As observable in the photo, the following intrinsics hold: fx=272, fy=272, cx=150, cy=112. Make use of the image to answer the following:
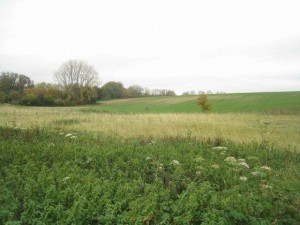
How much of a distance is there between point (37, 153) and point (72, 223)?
158 inches

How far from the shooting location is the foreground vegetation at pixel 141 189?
14.3ft

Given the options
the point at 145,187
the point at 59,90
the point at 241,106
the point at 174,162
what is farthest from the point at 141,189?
the point at 59,90

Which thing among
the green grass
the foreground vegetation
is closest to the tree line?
the green grass

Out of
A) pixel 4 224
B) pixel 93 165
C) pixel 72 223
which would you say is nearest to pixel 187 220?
pixel 72 223

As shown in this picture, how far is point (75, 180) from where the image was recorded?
5.60m

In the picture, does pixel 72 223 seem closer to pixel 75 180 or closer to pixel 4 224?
pixel 4 224

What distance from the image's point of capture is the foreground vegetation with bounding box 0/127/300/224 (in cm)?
436

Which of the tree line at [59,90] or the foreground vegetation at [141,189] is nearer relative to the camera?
the foreground vegetation at [141,189]

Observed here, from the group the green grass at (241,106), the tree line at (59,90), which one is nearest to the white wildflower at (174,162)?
the green grass at (241,106)

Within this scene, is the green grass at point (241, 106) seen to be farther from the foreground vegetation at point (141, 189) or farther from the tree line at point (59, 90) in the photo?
the foreground vegetation at point (141, 189)

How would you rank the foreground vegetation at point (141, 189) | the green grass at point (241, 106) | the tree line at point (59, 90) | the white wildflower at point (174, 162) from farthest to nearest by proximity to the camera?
1. the tree line at point (59, 90)
2. the green grass at point (241, 106)
3. the white wildflower at point (174, 162)
4. the foreground vegetation at point (141, 189)

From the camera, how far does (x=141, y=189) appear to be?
5371 mm

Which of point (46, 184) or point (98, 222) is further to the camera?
point (46, 184)

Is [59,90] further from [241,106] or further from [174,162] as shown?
[174,162]
